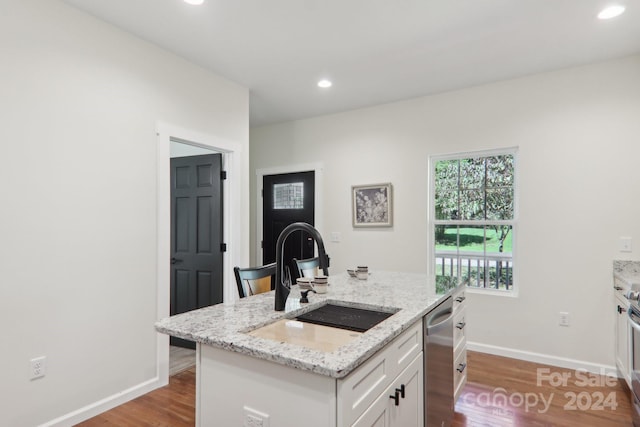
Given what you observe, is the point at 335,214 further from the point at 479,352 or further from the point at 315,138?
the point at 479,352

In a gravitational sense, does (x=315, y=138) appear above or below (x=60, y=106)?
above

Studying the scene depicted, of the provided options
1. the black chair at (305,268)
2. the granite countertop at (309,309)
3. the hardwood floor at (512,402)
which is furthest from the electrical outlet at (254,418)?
the black chair at (305,268)

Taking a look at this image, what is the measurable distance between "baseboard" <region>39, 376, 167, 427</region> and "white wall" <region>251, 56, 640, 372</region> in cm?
261

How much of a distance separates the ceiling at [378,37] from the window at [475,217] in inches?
34.3

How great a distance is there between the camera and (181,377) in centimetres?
306

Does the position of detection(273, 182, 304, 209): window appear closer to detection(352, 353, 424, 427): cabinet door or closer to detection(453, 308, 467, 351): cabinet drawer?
detection(453, 308, 467, 351): cabinet drawer

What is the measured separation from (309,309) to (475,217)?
2.66m

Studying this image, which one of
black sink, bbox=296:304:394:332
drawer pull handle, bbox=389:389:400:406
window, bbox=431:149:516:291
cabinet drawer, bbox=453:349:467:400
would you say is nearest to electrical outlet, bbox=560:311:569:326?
window, bbox=431:149:516:291

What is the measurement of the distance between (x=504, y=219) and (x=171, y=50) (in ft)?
11.4

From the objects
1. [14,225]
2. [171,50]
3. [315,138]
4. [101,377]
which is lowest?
[101,377]

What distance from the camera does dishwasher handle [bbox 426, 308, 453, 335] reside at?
1.80 m

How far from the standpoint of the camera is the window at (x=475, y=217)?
3635 mm

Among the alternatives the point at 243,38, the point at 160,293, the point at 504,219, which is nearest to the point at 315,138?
the point at 243,38

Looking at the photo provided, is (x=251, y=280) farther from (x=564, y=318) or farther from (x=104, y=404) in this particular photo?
(x=564, y=318)
